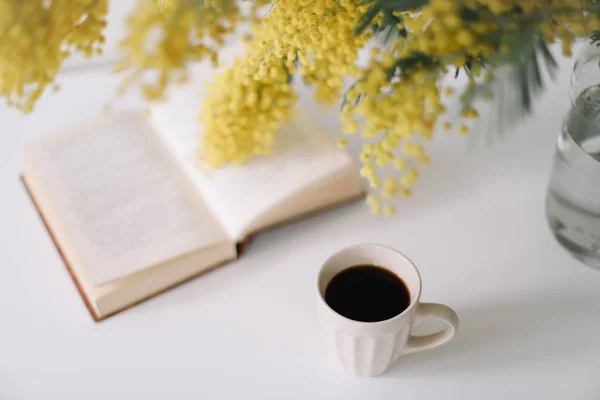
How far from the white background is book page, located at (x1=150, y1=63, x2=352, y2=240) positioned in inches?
2.5

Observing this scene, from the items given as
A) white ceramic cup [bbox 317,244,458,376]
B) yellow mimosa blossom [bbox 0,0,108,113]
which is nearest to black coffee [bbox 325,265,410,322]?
white ceramic cup [bbox 317,244,458,376]

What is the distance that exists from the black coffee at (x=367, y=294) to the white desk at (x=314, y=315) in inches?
3.8

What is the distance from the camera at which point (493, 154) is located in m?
0.85

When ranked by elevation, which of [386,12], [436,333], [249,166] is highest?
[386,12]

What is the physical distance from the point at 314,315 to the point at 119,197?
0.98ft

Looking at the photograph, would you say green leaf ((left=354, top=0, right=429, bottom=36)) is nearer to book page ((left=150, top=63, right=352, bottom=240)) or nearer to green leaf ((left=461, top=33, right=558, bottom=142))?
green leaf ((left=461, top=33, right=558, bottom=142))

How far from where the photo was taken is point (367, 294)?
1.98ft

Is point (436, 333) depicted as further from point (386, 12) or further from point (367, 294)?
point (386, 12)


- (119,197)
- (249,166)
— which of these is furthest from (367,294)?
(119,197)

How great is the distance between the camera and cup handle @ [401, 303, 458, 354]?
58cm

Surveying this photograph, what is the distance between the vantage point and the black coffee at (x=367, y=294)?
587 mm

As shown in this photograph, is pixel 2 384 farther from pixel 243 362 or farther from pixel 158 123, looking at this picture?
pixel 158 123

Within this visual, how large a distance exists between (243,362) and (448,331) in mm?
228

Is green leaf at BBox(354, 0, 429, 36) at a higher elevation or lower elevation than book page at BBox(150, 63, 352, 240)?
higher
